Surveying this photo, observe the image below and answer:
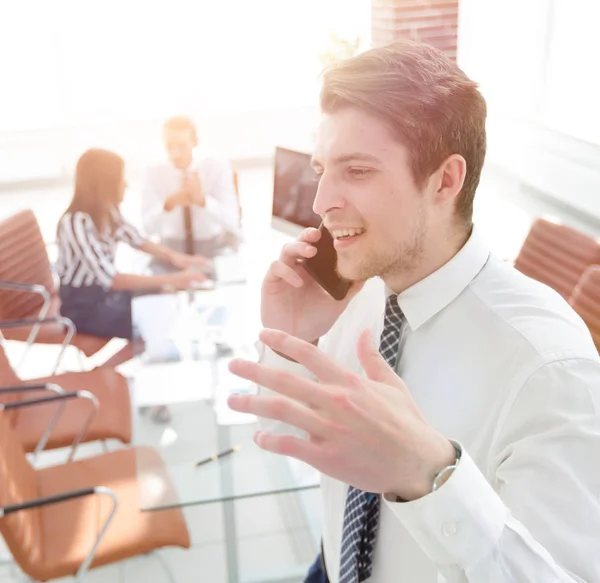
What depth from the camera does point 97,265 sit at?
3068mm

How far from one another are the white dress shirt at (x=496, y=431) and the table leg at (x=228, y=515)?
719 mm

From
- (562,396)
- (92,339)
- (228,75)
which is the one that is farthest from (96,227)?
(228,75)

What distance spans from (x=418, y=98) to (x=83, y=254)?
2.31 meters

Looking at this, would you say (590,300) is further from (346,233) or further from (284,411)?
(284,411)

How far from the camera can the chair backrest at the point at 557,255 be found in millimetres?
2859

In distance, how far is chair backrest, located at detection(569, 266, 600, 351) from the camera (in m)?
2.50

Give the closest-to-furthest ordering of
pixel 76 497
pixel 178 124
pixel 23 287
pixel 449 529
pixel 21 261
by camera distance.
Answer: pixel 449 529 < pixel 76 497 < pixel 23 287 < pixel 21 261 < pixel 178 124

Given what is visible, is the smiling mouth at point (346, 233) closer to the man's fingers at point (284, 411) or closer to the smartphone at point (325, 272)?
the smartphone at point (325, 272)

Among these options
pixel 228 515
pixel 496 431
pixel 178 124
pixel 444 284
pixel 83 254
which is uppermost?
pixel 444 284

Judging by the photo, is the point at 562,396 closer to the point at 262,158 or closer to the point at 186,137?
the point at 186,137

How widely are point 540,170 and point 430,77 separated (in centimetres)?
543

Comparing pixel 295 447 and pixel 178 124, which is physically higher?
pixel 295 447

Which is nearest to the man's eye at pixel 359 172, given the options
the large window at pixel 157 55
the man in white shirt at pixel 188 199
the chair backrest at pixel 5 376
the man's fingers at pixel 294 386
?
the man's fingers at pixel 294 386

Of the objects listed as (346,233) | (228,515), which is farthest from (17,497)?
(346,233)
